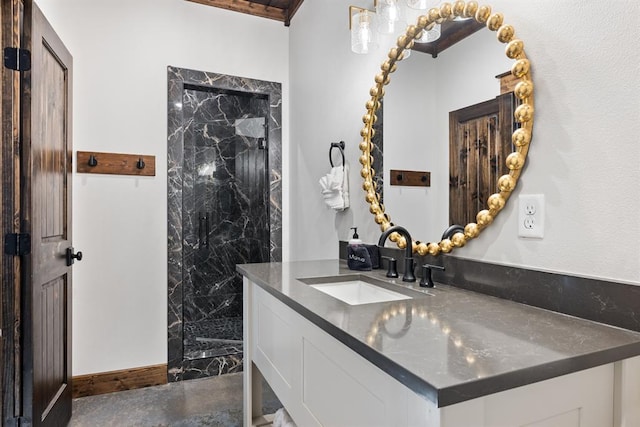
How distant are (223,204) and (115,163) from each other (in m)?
1.54

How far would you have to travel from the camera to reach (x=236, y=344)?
127 inches

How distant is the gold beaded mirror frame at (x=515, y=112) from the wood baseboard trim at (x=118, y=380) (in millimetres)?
1972

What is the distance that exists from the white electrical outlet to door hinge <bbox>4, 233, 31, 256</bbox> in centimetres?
194

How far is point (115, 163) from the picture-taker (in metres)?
2.63

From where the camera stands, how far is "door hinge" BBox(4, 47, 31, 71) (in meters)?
→ 1.65

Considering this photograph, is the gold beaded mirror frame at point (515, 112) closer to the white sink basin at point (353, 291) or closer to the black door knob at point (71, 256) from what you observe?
the white sink basin at point (353, 291)

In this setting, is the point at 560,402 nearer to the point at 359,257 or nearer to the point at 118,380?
the point at 359,257

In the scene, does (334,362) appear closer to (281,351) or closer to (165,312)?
(281,351)

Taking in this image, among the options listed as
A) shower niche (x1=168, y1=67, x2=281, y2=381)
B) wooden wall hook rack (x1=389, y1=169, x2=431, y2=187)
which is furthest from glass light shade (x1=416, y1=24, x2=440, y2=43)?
shower niche (x1=168, y1=67, x2=281, y2=381)

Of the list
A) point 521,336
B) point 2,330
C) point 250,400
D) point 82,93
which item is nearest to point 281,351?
point 250,400

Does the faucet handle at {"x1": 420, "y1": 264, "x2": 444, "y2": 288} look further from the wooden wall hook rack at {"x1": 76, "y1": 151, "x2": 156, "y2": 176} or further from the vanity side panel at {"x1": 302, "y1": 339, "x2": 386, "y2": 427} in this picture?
the wooden wall hook rack at {"x1": 76, "y1": 151, "x2": 156, "y2": 176}

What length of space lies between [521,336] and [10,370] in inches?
78.2

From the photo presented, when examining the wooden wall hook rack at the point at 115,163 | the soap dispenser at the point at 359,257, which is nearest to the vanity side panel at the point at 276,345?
the soap dispenser at the point at 359,257

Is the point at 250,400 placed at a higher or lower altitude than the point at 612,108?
lower
